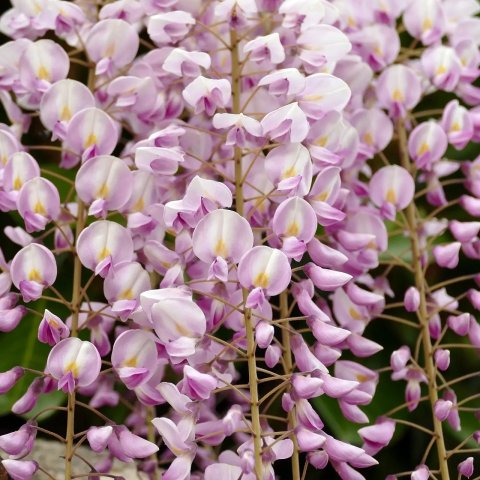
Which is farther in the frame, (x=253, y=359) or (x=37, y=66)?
(x=37, y=66)

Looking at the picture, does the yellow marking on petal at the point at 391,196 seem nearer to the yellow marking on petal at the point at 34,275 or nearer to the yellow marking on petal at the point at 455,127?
the yellow marking on petal at the point at 455,127

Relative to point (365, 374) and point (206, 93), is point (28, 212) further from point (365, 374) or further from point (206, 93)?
point (365, 374)

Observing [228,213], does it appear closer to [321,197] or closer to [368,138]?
[321,197]

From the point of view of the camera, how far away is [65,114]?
31.5 inches

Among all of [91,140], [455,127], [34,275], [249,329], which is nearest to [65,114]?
[91,140]

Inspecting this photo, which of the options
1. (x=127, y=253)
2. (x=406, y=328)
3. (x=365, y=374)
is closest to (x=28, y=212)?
(x=127, y=253)

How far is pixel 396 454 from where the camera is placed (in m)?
1.23

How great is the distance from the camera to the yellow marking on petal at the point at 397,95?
2.96ft

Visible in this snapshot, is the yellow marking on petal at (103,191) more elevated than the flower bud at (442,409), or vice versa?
the yellow marking on petal at (103,191)

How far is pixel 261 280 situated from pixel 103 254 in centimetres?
13

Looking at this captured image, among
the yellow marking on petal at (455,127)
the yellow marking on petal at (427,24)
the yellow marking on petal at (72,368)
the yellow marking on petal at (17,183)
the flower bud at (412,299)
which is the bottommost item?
the flower bud at (412,299)

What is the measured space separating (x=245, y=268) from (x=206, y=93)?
0.15 metres

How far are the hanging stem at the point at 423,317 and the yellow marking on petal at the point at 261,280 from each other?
8.2 inches

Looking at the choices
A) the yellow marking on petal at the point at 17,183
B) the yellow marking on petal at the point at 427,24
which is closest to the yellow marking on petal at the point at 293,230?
the yellow marking on petal at the point at 17,183
